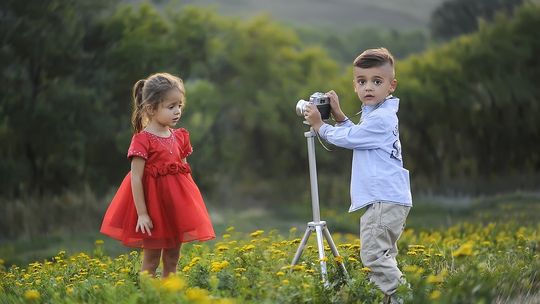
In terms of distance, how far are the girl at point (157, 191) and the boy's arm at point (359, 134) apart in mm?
1106

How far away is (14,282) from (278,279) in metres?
2.77

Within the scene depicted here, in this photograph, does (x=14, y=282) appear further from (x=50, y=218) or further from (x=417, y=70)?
(x=417, y=70)

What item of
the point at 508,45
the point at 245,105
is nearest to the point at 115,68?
the point at 508,45

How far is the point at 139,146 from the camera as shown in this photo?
6.07 metres

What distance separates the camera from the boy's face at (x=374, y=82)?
5.83m

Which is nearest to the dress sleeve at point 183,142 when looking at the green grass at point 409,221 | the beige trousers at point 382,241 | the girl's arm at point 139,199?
the girl's arm at point 139,199

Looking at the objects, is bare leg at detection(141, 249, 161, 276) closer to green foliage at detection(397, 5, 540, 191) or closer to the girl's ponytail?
the girl's ponytail

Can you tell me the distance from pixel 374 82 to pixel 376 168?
58cm

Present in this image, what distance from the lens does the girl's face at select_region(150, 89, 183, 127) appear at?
6102 millimetres

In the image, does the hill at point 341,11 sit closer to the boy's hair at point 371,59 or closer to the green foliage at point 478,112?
the green foliage at point 478,112

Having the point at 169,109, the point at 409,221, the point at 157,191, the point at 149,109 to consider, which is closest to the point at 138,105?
the point at 149,109

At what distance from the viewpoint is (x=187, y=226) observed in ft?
20.1

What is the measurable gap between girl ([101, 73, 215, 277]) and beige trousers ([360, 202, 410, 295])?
1134 millimetres

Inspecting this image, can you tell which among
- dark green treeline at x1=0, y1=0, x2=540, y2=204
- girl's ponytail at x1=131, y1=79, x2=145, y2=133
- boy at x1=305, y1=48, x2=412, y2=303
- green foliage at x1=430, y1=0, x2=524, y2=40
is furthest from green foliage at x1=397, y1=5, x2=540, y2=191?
boy at x1=305, y1=48, x2=412, y2=303
